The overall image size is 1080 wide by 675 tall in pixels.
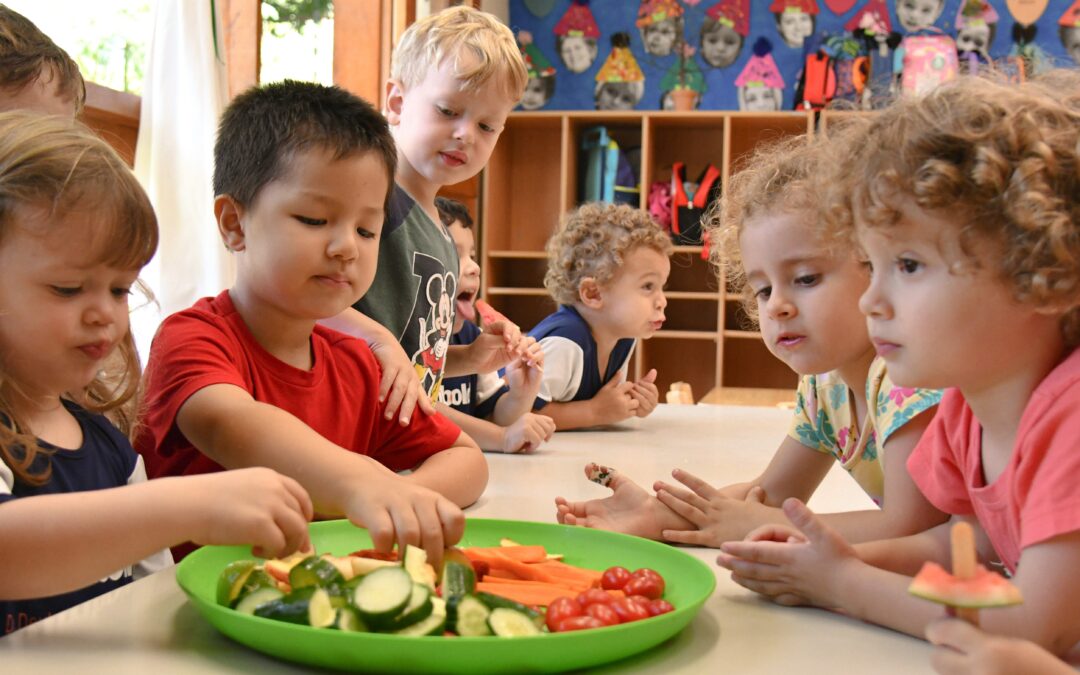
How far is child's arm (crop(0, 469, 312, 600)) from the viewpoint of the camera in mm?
748

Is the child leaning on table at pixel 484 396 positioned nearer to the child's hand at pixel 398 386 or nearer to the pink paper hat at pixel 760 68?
the child's hand at pixel 398 386

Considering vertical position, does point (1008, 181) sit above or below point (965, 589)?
above

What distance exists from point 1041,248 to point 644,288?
1.75m

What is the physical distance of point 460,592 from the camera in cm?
75

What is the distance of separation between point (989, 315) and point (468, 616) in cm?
Answer: 43

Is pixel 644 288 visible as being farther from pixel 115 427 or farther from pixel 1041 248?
pixel 1041 248

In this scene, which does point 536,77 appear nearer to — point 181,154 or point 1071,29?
point 1071,29

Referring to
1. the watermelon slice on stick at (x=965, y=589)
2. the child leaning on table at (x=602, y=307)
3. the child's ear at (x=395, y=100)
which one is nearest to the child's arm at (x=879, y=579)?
the watermelon slice on stick at (x=965, y=589)

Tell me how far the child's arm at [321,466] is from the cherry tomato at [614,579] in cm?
12

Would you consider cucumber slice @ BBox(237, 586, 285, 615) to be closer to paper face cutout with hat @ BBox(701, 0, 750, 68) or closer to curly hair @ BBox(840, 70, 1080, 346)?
curly hair @ BBox(840, 70, 1080, 346)

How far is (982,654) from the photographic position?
579 millimetres

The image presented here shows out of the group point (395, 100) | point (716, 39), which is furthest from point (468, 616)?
point (716, 39)

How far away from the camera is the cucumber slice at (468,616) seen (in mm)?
681

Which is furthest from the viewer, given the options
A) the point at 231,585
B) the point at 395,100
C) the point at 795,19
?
the point at 795,19
